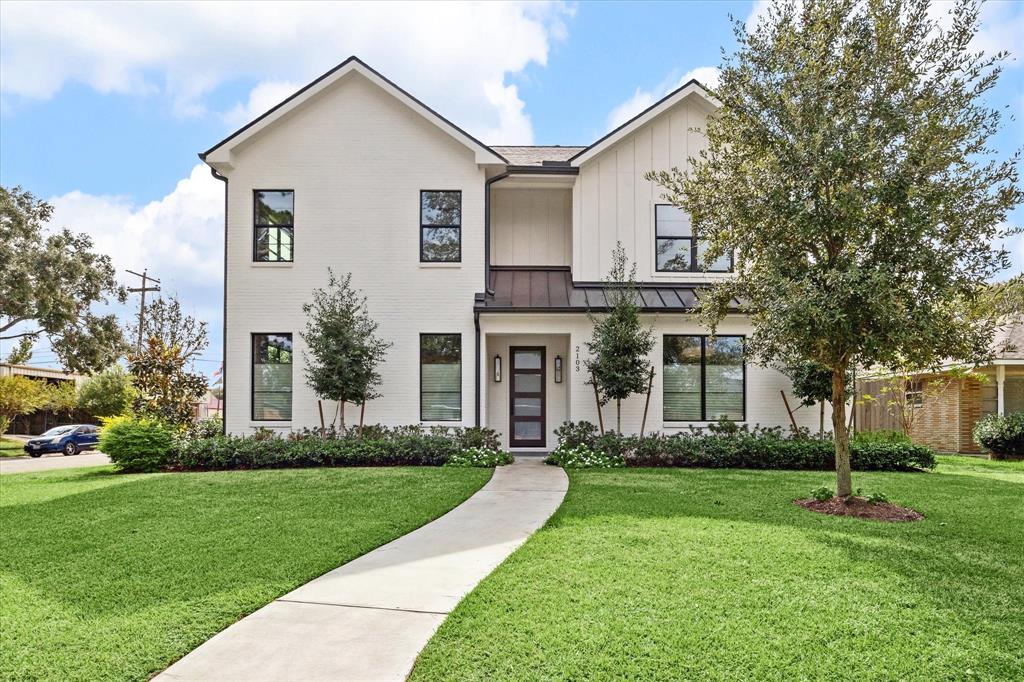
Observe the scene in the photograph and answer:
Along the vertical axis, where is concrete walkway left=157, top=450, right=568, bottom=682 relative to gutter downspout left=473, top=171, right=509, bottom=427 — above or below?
below

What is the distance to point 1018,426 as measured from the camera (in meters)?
17.3

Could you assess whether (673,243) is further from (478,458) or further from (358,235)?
(358,235)

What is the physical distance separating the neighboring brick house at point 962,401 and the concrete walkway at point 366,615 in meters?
15.5

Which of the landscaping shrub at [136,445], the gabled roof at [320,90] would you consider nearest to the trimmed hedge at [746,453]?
the gabled roof at [320,90]

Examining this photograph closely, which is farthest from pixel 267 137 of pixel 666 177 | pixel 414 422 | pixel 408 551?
pixel 408 551

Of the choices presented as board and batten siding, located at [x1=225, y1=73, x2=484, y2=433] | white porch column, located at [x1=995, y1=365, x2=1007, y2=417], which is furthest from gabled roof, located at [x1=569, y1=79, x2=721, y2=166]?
white porch column, located at [x1=995, y1=365, x2=1007, y2=417]

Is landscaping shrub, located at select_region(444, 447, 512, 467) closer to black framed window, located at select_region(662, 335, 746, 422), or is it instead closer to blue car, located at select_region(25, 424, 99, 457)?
black framed window, located at select_region(662, 335, 746, 422)

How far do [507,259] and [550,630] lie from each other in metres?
12.2

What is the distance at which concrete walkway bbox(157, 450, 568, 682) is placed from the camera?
388 cm

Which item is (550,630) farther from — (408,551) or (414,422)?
(414,422)

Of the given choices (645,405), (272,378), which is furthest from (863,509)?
(272,378)

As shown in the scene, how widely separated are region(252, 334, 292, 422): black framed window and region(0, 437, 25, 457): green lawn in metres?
17.8

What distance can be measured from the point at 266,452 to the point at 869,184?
1127cm

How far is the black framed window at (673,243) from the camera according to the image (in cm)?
1517
